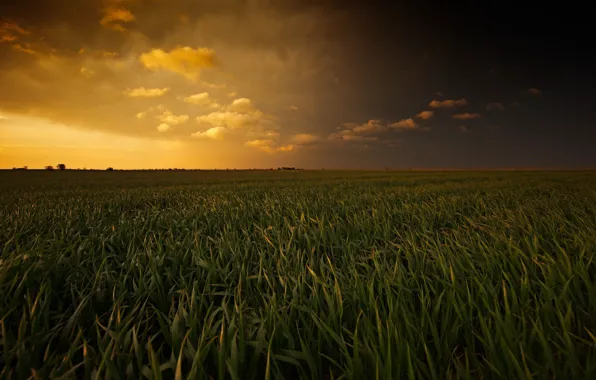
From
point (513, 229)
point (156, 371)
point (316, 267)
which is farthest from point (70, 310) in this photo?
point (513, 229)

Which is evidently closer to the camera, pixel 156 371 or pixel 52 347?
pixel 156 371

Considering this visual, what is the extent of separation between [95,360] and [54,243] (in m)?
2.72

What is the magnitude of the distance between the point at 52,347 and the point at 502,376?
2.15 m

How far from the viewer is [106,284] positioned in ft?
7.25

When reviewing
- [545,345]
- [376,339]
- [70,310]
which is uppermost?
[545,345]

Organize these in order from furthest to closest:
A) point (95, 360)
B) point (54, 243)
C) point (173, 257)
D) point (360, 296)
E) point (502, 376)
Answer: point (54, 243) → point (173, 257) → point (360, 296) → point (95, 360) → point (502, 376)

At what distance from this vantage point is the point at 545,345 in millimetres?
1048

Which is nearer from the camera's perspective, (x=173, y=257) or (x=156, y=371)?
(x=156, y=371)

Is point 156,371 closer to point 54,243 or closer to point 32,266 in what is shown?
point 32,266

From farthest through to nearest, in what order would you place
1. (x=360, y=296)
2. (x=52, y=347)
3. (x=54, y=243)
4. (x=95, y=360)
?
(x=54, y=243)
(x=360, y=296)
(x=52, y=347)
(x=95, y=360)

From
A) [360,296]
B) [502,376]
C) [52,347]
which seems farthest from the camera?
[360,296]

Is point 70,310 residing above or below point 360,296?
below

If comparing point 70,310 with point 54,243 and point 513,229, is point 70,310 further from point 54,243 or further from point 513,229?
point 513,229

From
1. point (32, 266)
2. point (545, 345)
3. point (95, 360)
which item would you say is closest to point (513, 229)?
point (545, 345)
